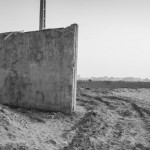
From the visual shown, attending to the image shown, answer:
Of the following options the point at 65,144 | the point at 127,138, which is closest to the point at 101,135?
the point at 127,138

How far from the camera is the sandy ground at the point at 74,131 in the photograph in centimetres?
424

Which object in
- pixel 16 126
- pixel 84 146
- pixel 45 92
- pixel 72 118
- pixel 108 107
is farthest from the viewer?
pixel 108 107

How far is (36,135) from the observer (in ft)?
15.0

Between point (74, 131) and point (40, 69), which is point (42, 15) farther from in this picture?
point (74, 131)

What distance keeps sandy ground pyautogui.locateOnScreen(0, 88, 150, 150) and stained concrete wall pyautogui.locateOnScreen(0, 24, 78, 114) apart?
1.52ft

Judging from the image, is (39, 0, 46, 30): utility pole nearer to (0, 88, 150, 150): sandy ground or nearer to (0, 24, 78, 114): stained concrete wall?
(0, 24, 78, 114): stained concrete wall

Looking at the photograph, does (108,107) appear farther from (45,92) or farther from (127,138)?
(127,138)

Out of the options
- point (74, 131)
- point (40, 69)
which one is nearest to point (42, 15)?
point (40, 69)

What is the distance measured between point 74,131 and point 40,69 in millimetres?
2265

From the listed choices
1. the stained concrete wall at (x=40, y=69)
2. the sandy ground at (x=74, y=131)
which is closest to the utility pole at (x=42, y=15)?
the stained concrete wall at (x=40, y=69)

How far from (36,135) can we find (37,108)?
6.65ft

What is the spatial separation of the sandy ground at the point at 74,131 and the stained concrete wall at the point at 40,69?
46cm

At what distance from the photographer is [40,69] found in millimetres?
6602

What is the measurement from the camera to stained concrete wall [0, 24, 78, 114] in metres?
6.27
